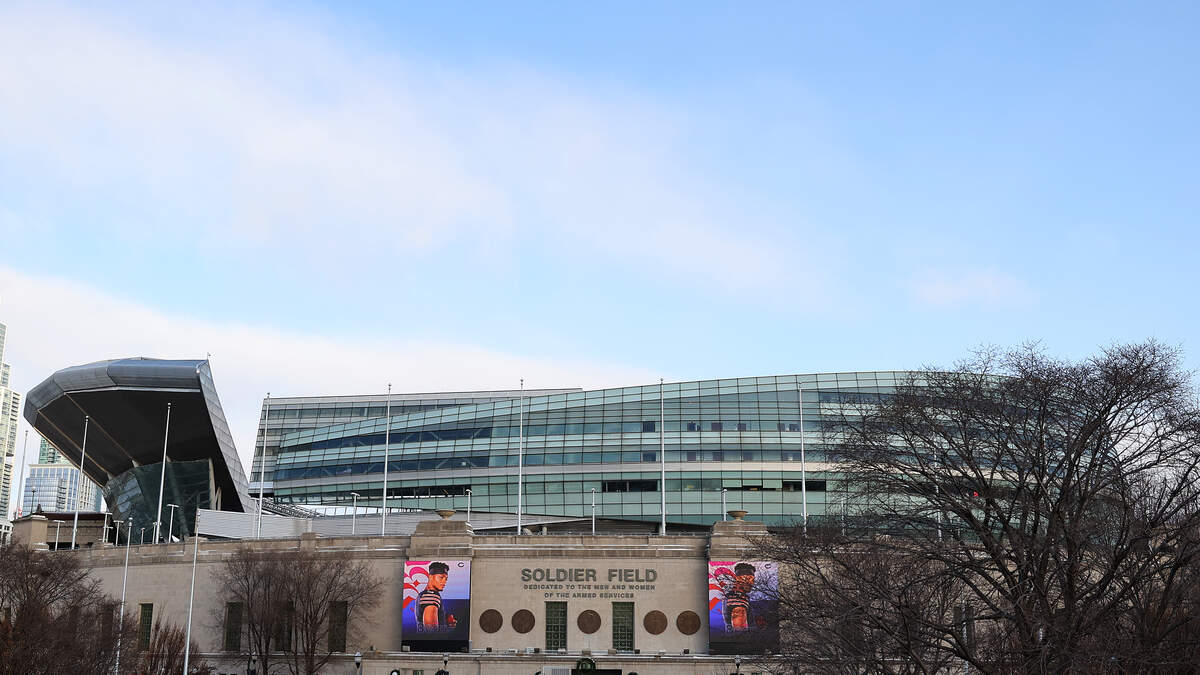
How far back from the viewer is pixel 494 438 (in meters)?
107

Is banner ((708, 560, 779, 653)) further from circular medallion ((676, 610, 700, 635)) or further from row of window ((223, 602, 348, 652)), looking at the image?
row of window ((223, 602, 348, 652))

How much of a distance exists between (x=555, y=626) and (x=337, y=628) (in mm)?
13179

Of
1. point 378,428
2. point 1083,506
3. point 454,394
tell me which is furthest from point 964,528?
point 454,394

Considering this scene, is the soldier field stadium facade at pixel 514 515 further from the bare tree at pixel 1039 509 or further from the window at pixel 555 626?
the bare tree at pixel 1039 509

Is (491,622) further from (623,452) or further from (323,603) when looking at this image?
(623,452)

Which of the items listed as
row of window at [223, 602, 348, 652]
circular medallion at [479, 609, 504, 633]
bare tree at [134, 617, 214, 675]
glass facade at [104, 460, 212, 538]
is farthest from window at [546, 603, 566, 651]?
glass facade at [104, 460, 212, 538]

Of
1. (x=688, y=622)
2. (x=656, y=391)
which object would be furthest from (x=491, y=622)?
(x=656, y=391)

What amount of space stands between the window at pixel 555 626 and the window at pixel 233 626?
19454 millimetres

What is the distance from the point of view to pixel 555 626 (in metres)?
72.6

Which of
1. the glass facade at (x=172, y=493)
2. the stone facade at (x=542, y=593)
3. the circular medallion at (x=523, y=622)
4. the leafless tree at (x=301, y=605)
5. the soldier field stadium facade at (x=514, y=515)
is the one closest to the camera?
the stone facade at (x=542, y=593)

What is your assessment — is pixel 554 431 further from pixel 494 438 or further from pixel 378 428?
pixel 378 428

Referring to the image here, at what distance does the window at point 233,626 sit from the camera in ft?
247

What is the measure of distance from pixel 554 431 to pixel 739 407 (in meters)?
16.1

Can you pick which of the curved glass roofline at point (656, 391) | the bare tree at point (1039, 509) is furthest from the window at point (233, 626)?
the bare tree at point (1039, 509)
